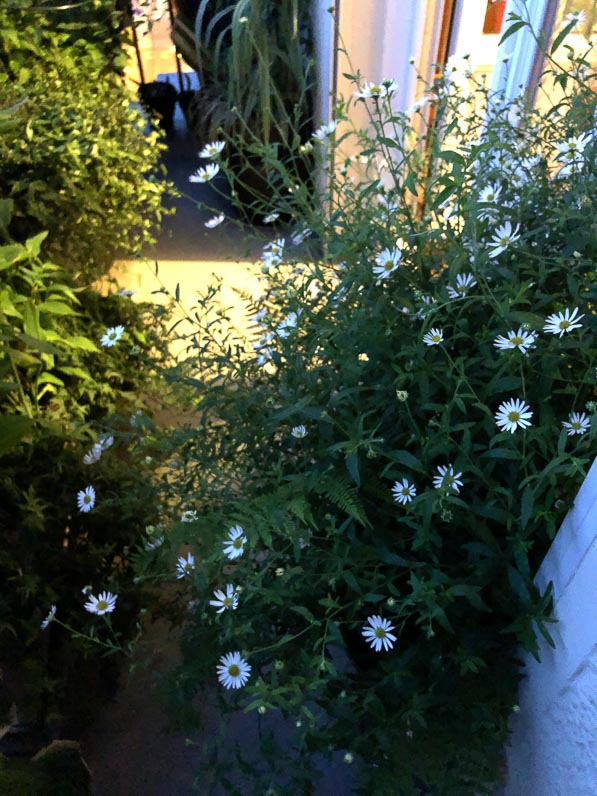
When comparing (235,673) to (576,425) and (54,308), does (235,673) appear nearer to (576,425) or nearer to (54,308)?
(576,425)

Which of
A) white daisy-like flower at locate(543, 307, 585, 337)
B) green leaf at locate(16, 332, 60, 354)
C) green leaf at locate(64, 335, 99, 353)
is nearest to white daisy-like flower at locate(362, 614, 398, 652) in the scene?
white daisy-like flower at locate(543, 307, 585, 337)

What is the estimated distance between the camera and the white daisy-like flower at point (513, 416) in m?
0.59

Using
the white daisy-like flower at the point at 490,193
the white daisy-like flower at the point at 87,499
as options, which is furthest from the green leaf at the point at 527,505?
the white daisy-like flower at the point at 87,499

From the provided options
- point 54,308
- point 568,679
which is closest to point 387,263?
point 568,679

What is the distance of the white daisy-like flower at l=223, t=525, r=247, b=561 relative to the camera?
0.65 m

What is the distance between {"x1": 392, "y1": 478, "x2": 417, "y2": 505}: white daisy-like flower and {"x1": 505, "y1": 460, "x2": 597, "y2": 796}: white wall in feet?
0.49

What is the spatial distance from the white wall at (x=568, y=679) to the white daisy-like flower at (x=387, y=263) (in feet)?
0.96

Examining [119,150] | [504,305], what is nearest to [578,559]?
[504,305]

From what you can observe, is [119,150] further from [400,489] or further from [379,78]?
[400,489]

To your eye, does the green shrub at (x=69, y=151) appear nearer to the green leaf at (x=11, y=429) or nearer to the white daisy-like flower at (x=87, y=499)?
the green leaf at (x=11, y=429)

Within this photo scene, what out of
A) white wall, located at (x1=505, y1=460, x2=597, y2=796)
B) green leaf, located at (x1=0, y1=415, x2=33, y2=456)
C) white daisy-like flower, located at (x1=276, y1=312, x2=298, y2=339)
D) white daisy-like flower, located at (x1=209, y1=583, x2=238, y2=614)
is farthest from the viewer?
green leaf, located at (x1=0, y1=415, x2=33, y2=456)

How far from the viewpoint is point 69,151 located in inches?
52.6

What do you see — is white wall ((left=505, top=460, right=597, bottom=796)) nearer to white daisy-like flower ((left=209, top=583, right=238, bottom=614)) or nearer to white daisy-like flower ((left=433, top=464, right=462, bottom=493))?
white daisy-like flower ((left=433, top=464, right=462, bottom=493))

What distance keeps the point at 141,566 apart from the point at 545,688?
1.58ft
